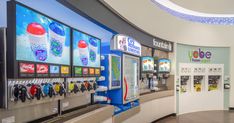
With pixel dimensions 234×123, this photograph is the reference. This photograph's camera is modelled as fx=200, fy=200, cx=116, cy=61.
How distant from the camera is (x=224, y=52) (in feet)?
28.7

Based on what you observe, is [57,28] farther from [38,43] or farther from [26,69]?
[26,69]

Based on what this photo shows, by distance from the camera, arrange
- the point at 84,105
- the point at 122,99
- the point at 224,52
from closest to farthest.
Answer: the point at 84,105
the point at 122,99
the point at 224,52

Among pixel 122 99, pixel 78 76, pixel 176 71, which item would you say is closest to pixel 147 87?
pixel 176 71

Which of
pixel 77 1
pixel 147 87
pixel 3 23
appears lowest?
pixel 147 87

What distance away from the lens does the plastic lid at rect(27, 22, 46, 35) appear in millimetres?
1845

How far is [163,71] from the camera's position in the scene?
6727 mm

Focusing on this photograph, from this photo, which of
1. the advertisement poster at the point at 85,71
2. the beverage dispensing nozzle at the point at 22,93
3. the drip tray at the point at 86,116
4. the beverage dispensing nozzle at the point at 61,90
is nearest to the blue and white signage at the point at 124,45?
the advertisement poster at the point at 85,71

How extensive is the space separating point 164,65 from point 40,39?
5.32 metres

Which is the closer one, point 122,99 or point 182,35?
point 122,99

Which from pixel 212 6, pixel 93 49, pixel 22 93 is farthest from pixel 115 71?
pixel 212 6

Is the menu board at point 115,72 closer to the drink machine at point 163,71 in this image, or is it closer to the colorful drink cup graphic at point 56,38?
the colorful drink cup graphic at point 56,38

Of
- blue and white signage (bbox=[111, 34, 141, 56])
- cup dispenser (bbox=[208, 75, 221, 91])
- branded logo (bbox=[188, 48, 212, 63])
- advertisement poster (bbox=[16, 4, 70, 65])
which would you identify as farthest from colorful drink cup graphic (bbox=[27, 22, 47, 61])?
cup dispenser (bbox=[208, 75, 221, 91])

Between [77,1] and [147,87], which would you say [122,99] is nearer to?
[77,1]

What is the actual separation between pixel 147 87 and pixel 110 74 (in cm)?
305
